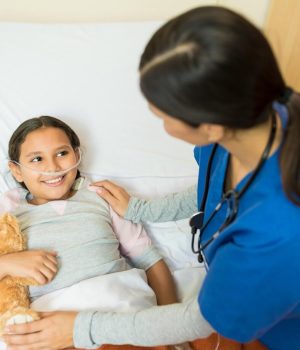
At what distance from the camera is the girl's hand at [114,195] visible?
135cm

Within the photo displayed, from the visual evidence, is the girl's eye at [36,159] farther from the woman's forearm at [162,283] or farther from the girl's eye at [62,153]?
the woman's forearm at [162,283]

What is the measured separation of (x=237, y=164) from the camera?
0.96 m

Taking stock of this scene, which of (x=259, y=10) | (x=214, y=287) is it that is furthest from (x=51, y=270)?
(x=259, y=10)

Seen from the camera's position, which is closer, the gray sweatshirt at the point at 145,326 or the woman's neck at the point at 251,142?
the woman's neck at the point at 251,142

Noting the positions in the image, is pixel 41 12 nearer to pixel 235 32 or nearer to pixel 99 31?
pixel 99 31

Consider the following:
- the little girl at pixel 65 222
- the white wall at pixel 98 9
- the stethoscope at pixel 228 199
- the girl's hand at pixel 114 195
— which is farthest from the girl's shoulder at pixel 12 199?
the white wall at pixel 98 9

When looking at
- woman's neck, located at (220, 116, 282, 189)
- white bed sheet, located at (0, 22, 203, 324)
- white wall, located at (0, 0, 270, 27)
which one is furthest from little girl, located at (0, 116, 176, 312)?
white wall, located at (0, 0, 270, 27)

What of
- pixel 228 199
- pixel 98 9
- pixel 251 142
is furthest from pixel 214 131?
pixel 98 9

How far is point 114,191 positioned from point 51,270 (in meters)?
0.37

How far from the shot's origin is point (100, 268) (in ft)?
3.93

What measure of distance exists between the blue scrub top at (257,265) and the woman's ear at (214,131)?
0.36ft

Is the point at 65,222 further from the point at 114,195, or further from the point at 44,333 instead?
the point at 44,333

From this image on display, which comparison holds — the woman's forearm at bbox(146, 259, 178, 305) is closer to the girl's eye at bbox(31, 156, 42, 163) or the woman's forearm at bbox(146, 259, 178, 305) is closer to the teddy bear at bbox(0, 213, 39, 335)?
the teddy bear at bbox(0, 213, 39, 335)

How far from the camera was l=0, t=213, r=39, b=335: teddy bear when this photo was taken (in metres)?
1.03
